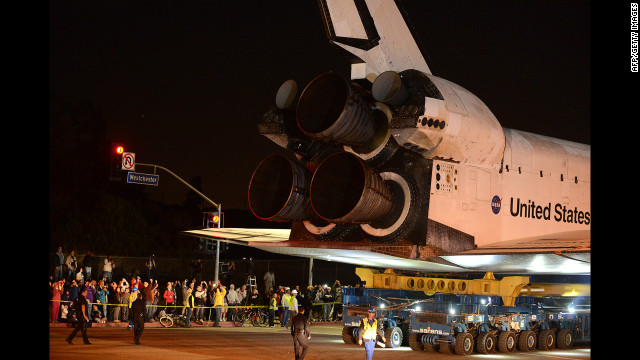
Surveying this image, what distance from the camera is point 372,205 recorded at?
12.9m

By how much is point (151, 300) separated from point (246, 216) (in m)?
52.4

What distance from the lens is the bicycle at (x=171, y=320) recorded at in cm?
2248

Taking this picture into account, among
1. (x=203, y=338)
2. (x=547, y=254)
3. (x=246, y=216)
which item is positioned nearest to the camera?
(x=547, y=254)

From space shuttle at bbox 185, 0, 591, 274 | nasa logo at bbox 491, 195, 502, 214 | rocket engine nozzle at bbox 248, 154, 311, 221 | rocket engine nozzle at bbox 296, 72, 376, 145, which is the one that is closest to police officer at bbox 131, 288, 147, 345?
space shuttle at bbox 185, 0, 591, 274

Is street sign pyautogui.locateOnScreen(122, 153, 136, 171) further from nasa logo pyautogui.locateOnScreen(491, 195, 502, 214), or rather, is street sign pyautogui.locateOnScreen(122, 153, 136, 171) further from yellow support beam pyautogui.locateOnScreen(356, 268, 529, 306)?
nasa logo pyautogui.locateOnScreen(491, 195, 502, 214)

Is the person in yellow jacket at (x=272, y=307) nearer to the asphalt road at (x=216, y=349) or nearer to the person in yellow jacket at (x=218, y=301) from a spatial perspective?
the person in yellow jacket at (x=218, y=301)

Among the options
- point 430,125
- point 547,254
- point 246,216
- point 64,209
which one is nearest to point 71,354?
point 430,125

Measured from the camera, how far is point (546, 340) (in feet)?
54.2

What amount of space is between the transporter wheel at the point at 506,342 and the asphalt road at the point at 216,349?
185 millimetres

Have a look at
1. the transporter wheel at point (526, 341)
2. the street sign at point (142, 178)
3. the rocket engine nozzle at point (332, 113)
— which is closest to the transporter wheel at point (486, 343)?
the transporter wheel at point (526, 341)

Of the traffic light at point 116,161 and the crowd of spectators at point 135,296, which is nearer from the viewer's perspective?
the crowd of spectators at point 135,296

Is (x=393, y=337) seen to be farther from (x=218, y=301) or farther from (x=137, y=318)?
(x=218, y=301)

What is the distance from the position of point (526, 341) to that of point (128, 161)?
42.4 feet

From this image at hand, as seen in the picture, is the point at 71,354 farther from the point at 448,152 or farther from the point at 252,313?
the point at 252,313
